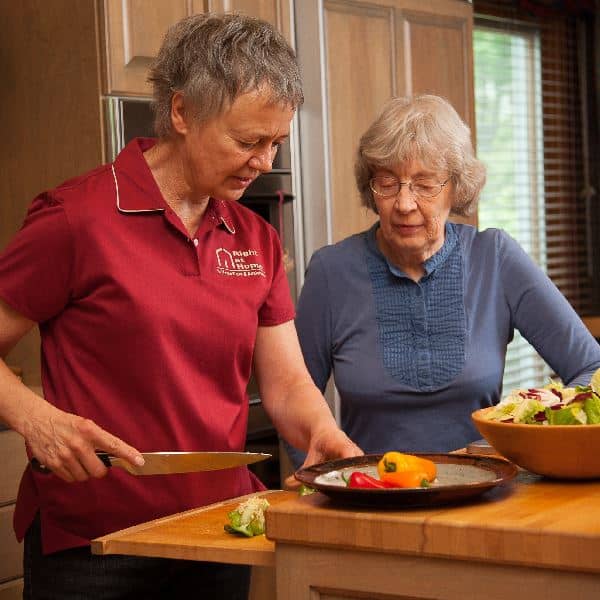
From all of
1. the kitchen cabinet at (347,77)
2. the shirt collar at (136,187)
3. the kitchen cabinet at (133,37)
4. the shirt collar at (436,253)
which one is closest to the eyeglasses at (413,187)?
the shirt collar at (436,253)

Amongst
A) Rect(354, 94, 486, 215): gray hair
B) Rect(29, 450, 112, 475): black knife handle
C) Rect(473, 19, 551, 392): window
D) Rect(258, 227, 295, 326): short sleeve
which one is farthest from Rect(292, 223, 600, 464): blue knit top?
Rect(473, 19, 551, 392): window

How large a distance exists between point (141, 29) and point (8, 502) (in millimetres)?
1103

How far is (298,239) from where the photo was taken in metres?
3.12

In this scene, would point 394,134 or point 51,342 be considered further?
point 394,134

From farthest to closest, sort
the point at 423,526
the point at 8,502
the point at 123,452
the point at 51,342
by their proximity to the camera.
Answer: the point at 8,502
the point at 51,342
the point at 123,452
the point at 423,526

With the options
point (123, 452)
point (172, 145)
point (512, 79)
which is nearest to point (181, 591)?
point (123, 452)

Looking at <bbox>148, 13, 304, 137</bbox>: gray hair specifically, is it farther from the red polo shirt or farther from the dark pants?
the dark pants

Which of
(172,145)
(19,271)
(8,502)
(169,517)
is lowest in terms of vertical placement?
(8,502)

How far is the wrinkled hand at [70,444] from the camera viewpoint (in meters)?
1.49

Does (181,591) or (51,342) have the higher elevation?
(51,342)

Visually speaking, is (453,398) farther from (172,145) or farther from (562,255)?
(562,255)

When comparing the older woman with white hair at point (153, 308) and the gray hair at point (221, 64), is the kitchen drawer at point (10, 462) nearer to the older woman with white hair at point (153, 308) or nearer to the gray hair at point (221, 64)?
the older woman with white hair at point (153, 308)

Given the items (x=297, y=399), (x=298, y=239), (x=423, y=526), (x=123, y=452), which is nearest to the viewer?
(x=423, y=526)

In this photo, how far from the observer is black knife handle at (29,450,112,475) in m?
1.51
